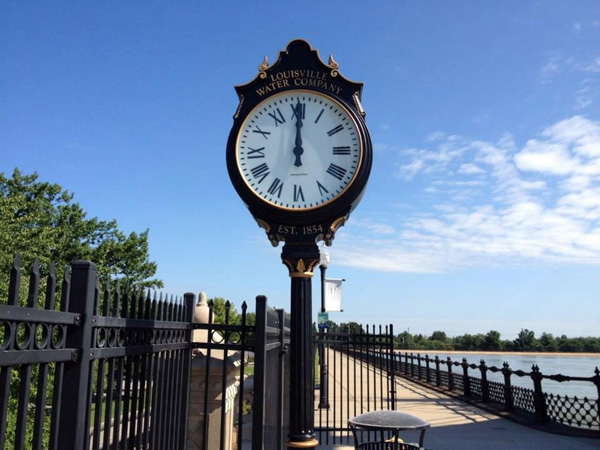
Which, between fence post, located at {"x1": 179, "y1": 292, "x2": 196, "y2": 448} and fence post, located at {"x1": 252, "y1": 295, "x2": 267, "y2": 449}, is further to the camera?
fence post, located at {"x1": 179, "y1": 292, "x2": 196, "y2": 448}

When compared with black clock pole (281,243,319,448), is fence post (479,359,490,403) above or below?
below

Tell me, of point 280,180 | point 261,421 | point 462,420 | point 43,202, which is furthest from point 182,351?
point 43,202

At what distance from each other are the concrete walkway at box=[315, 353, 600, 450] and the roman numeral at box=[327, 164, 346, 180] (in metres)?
4.67

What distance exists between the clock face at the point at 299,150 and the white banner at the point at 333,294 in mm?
10053

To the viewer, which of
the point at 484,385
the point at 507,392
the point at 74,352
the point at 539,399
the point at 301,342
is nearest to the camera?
the point at 74,352

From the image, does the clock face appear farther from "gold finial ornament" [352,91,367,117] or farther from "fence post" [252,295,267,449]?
"fence post" [252,295,267,449]

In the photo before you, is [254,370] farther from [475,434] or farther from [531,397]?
[531,397]

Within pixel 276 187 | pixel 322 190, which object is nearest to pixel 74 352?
pixel 276 187

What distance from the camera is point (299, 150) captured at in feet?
12.6

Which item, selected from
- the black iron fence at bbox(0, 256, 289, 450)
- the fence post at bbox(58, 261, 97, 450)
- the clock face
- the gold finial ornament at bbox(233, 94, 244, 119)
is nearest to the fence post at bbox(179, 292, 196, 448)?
the black iron fence at bbox(0, 256, 289, 450)

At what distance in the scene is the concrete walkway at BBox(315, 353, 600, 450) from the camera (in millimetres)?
9633

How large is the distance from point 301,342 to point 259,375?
38 cm

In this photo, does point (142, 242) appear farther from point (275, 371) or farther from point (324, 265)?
point (275, 371)

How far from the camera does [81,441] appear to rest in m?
1.99
